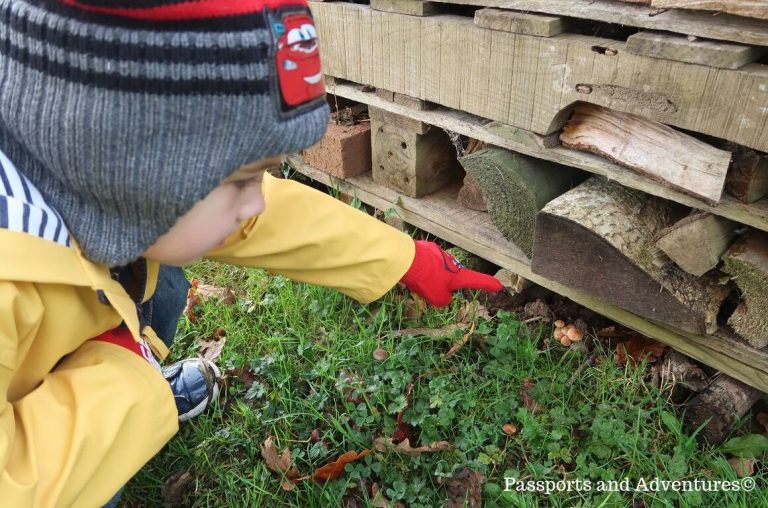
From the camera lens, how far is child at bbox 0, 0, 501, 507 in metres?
1.00

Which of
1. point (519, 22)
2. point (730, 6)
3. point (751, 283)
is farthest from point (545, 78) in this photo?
point (751, 283)

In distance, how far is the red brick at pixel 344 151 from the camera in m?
2.66

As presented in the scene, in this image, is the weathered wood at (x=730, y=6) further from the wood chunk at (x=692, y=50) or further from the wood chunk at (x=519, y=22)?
the wood chunk at (x=519, y=22)

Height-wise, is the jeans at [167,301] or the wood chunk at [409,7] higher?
the wood chunk at [409,7]

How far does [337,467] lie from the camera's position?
73.4 inches

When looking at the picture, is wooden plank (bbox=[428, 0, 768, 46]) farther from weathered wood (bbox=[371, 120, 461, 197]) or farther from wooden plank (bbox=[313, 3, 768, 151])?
weathered wood (bbox=[371, 120, 461, 197])

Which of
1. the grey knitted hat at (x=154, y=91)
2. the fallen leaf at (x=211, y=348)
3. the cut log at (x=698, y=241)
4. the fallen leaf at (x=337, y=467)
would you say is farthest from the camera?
the fallen leaf at (x=211, y=348)

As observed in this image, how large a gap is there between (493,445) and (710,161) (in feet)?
3.15

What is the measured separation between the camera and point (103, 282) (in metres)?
1.26

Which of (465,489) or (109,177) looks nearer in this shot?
(109,177)

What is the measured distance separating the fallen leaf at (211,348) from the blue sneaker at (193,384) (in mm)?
173

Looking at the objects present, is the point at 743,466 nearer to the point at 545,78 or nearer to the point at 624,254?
the point at 624,254

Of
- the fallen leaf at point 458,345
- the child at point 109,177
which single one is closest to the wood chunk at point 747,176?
the fallen leaf at point 458,345

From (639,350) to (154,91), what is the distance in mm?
1795
